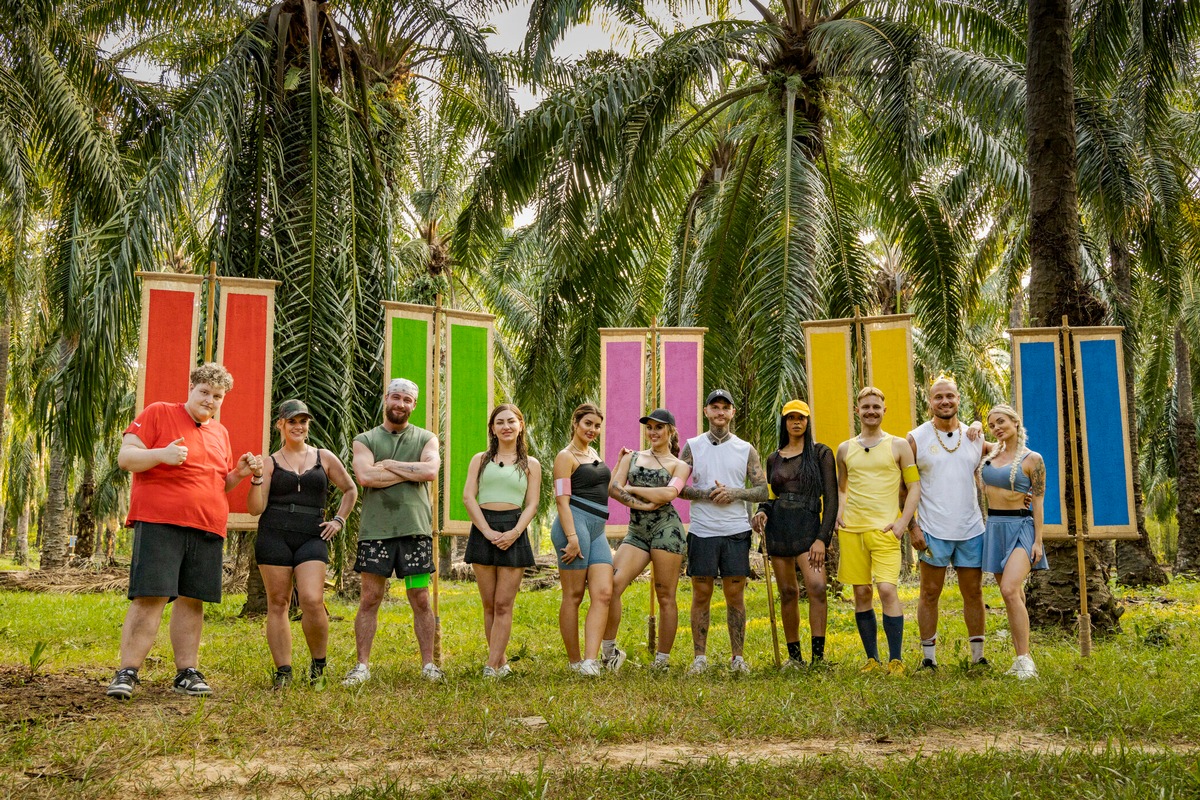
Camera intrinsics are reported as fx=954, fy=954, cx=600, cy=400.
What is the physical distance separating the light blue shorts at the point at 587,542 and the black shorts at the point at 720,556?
690 millimetres

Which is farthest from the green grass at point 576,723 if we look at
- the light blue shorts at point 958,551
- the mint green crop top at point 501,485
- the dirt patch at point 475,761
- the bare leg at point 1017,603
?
the mint green crop top at point 501,485

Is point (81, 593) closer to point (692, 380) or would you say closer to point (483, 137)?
point (483, 137)

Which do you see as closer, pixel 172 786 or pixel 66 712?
pixel 172 786

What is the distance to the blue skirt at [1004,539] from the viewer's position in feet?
23.6

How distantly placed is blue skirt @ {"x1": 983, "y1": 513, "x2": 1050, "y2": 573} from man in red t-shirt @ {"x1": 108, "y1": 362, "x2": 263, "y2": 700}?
538 centimetres

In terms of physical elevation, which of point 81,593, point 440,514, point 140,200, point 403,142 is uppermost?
point 403,142

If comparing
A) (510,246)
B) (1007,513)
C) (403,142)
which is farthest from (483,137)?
(1007,513)

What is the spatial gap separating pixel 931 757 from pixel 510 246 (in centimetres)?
1774

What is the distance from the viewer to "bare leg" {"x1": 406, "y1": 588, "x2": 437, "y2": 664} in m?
7.04

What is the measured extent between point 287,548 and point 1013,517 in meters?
5.32

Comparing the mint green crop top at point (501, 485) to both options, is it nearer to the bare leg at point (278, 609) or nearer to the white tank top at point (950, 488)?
the bare leg at point (278, 609)

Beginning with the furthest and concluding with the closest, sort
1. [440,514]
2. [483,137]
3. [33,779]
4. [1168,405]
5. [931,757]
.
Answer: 1. [1168,405]
2. [483,137]
3. [440,514]
4. [931,757]
5. [33,779]

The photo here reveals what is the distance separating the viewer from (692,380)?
927 centimetres

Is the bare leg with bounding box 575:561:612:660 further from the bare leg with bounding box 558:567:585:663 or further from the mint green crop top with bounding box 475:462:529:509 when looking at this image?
the mint green crop top with bounding box 475:462:529:509
